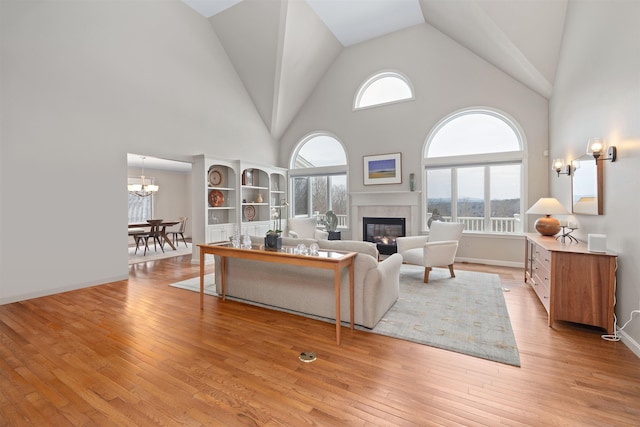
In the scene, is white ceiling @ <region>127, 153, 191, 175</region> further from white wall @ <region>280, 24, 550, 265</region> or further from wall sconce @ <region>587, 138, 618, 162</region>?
wall sconce @ <region>587, 138, 618, 162</region>

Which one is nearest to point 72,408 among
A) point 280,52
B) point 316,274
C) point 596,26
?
point 316,274

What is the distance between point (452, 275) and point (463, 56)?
4.34 meters

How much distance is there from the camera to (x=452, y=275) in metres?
4.45

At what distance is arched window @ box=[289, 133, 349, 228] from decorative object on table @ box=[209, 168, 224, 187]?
2.01 metres

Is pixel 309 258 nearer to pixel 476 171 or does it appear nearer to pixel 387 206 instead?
pixel 387 206

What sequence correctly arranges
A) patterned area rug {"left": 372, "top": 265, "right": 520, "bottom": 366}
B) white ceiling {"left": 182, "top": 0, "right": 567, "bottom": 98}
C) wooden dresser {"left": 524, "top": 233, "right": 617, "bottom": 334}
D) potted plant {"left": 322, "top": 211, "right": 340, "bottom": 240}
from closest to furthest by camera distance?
patterned area rug {"left": 372, "top": 265, "right": 520, "bottom": 366} < wooden dresser {"left": 524, "top": 233, "right": 617, "bottom": 334} < white ceiling {"left": 182, "top": 0, "right": 567, "bottom": 98} < potted plant {"left": 322, "top": 211, "right": 340, "bottom": 240}

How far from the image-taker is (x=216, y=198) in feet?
20.8

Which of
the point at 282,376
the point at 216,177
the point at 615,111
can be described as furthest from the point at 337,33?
the point at 282,376

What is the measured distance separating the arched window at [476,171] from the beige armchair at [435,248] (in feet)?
4.28

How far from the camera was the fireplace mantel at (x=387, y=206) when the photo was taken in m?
6.18

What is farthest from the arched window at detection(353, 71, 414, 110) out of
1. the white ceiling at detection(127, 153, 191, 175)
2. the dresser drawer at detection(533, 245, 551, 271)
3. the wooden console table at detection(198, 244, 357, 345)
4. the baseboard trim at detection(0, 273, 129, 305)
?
the baseboard trim at detection(0, 273, 129, 305)

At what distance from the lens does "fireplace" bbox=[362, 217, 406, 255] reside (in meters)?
6.39

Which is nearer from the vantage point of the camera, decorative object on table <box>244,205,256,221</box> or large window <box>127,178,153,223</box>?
decorative object on table <box>244,205,256,221</box>

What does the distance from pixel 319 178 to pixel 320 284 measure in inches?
197
